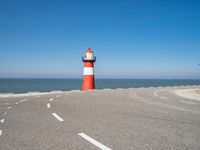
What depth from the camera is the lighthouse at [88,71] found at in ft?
93.9

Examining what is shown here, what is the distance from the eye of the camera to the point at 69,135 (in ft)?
16.8

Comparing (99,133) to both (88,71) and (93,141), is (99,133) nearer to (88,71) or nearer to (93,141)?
(93,141)

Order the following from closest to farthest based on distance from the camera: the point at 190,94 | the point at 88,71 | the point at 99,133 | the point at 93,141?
the point at 93,141
the point at 99,133
the point at 190,94
the point at 88,71

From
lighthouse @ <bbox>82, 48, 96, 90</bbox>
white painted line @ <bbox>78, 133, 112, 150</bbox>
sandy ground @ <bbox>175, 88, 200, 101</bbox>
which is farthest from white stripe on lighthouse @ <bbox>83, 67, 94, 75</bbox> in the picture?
white painted line @ <bbox>78, 133, 112, 150</bbox>

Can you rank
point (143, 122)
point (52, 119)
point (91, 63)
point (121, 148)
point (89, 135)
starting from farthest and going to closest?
point (91, 63), point (52, 119), point (143, 122), point (89, 135), point (121, 148)

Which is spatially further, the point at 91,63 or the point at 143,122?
the point at 91,63

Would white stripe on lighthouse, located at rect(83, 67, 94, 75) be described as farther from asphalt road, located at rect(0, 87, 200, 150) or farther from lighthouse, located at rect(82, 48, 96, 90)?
asphalt road, located at rect(0, 87, 200, 150)

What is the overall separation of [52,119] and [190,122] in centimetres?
484

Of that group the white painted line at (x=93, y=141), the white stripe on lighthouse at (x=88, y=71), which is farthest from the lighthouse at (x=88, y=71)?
the white painted line at (x=93, y=141)

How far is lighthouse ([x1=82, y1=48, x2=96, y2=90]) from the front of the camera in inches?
1127

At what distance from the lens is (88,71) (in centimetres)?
2894

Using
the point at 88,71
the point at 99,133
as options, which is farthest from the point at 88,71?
the point at 99,133

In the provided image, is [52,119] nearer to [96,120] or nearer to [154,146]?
[96,120]

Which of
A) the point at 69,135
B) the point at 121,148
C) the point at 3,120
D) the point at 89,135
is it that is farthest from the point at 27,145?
the point at 3,120
